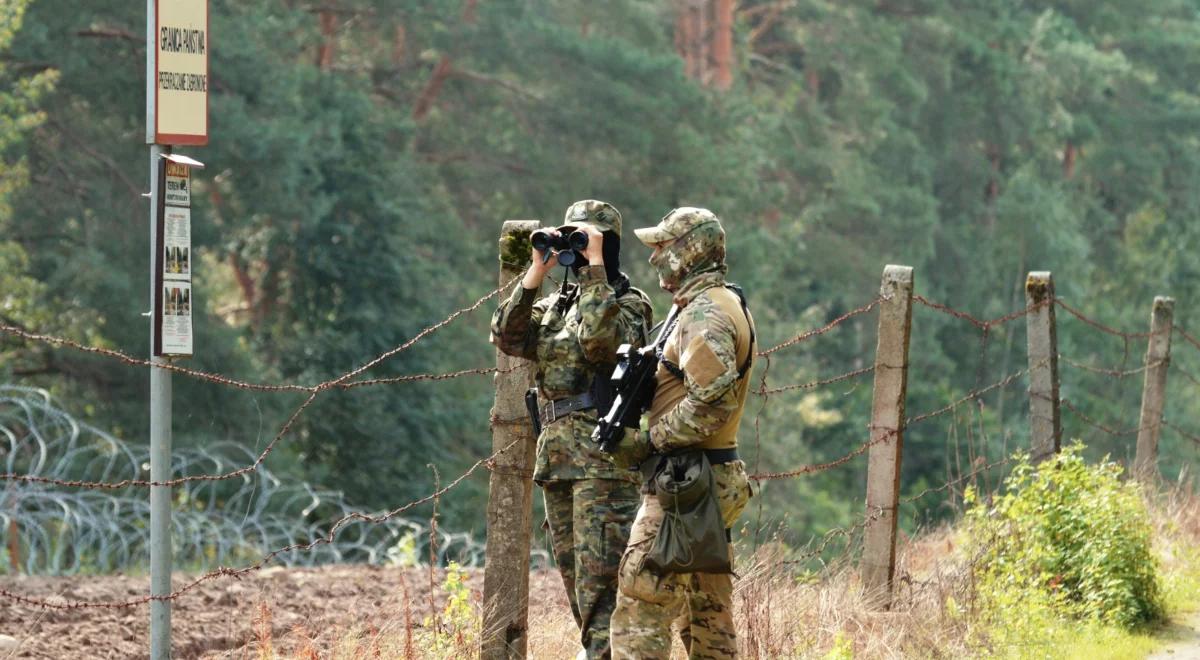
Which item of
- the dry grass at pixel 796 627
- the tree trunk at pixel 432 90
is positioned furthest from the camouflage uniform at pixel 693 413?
the tree trunk at pixel 432 90

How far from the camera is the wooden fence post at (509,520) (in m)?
6.39

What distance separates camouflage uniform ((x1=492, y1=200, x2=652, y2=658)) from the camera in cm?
594

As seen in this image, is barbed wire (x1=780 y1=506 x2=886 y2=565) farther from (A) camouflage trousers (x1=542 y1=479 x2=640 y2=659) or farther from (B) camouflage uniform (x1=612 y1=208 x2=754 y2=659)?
(B) camouflage uniform (x1=612 y1=208 x2=754 y2=659)

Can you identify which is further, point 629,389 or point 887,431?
point 887,431

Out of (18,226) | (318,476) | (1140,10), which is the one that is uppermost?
(1140,10)

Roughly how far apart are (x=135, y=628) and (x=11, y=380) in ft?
46.3

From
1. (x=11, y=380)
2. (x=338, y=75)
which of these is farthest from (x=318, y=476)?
(x=338, y=75)

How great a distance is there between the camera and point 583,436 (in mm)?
6020

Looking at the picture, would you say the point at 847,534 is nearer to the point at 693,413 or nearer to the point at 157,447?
the point at 693,413

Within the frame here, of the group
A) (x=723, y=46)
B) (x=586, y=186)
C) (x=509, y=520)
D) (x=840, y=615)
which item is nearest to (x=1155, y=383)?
(x=840, y=615)

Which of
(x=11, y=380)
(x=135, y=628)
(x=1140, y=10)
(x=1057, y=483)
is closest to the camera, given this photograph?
(x=1057, y=483)

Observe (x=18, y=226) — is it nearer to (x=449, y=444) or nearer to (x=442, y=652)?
(x=449, y=444)

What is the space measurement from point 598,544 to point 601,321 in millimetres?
783

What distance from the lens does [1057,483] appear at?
8367mm
